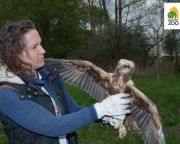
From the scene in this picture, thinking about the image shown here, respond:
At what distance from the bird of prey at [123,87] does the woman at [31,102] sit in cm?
94

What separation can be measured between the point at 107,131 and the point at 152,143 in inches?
176

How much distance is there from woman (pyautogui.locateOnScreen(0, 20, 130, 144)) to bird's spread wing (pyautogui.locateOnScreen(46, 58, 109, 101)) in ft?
6.44

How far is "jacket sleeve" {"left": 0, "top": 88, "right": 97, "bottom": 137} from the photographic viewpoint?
2.93 m

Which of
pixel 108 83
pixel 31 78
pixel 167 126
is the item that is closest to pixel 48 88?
pixel 31 78

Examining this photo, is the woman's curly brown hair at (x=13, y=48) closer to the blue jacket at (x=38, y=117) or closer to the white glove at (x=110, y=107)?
the blue jacket at (x=38, y=117)

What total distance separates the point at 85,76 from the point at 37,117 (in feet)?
8.21

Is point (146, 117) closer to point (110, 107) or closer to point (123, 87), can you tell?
point (123, 87)

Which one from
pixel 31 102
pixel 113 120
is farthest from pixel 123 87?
pixel 31 102

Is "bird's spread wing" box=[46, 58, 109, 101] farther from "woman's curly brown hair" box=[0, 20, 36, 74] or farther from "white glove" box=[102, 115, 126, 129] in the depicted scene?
"woman's curly brown hair" box=[0, 20, 36, 74]

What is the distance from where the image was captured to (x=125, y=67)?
14.4ft

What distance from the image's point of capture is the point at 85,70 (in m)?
5.39

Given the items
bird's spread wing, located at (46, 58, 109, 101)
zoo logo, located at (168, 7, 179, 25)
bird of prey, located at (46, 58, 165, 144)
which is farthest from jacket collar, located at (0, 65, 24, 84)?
zoo logo, located at (168, 7, 179, 25)

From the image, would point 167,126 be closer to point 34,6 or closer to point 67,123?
point 67,123

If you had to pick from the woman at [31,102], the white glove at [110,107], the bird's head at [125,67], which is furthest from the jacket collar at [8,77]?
the bird's head at [125,67]
